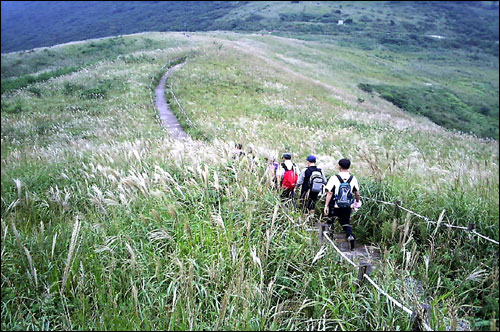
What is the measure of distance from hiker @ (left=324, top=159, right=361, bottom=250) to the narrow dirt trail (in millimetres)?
9362

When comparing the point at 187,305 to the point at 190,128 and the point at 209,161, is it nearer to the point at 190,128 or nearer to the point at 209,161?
the point at 209,161

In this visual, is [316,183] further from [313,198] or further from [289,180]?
[289,180]

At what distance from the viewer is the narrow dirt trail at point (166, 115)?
15.4 meters

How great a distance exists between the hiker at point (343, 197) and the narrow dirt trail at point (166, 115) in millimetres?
9362

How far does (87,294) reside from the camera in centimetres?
309

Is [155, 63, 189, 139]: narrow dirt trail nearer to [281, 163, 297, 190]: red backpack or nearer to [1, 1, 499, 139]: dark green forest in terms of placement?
[281, 163, 297, 190]: red backpack

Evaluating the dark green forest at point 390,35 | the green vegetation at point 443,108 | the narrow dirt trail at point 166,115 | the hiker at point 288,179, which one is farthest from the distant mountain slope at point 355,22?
the hiker at point 288,179

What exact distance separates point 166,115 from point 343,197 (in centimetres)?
1682

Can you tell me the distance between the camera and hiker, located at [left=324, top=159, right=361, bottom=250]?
16.8ft

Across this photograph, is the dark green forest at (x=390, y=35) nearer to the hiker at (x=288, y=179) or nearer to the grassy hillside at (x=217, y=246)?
the grassy hillside at (x=217, y=246)

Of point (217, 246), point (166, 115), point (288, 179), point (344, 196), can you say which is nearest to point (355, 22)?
point (166, 115)

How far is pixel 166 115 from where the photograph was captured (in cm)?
2008

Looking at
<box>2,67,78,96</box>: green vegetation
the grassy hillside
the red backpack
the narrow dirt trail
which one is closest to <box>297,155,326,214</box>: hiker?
the red backpack

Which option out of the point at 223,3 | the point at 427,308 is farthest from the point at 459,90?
the point at 223,3
